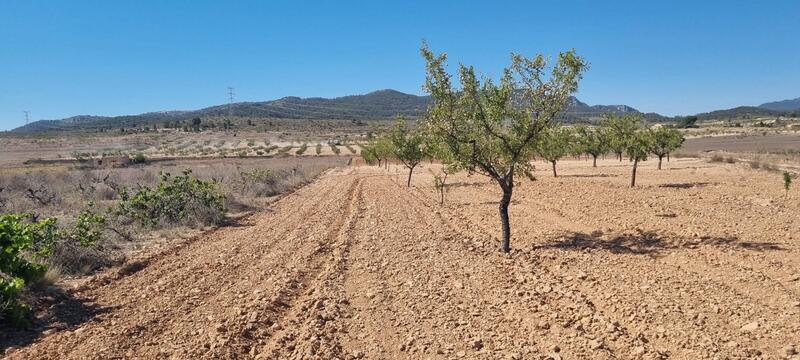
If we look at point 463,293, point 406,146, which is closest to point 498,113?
point 463,293

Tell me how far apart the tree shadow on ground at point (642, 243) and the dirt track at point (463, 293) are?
65 millimetres

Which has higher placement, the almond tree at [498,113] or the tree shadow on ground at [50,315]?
the almond tree at [498,113]

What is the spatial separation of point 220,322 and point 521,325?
14.8 ft

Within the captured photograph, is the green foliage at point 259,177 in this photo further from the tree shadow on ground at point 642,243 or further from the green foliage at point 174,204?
the tree shadow on ground at point 642,243

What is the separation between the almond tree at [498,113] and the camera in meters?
12.8

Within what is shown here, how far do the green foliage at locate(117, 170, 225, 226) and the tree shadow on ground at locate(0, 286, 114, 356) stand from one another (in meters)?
7.80

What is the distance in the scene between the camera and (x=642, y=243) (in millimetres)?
13594

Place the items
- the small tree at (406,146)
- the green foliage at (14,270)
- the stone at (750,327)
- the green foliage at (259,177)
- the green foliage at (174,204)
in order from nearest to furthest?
the stone at (750,327), the green foliage at (14,270), the green foliage at (174,204), the green foliage at (259,177), the small tree at (406,146)

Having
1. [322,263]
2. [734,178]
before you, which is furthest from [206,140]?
[322,263]

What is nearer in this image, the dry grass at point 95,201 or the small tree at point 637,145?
the dry grass at point 95,201

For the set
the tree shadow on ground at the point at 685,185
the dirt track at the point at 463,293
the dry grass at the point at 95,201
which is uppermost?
the dry grass at the point at 95,201

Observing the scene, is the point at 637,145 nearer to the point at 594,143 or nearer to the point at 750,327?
the point at 750,327

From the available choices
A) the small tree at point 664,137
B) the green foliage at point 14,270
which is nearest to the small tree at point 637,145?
the small tree at point 664,137

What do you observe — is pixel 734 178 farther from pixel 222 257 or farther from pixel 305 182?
pixel 222 257
